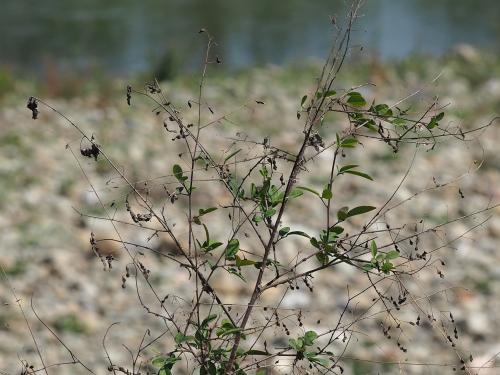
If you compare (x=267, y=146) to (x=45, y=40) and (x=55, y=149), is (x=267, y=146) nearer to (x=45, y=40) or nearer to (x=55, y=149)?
(x=55, y=149)


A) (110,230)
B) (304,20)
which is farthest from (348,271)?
(304,20)

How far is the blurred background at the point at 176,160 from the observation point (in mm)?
4039

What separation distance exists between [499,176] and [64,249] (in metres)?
3.06

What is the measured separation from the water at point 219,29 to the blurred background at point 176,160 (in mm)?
61

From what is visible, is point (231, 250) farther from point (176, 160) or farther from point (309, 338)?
point (176, 160)

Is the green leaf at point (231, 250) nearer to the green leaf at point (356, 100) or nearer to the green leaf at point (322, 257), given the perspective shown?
the green leaf at point (322, 257)

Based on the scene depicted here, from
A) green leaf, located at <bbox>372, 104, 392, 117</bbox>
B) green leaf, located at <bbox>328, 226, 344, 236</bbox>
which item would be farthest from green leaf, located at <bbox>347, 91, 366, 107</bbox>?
green leaf, located at <bbox>328, 226, 344, 236</bbox>

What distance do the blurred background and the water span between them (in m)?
0.06

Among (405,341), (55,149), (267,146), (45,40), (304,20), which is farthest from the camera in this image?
(304,20)

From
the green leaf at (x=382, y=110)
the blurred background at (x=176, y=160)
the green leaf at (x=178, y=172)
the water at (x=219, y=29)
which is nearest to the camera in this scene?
the green leaf at (x=382, y=110)

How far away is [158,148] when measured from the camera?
648cm

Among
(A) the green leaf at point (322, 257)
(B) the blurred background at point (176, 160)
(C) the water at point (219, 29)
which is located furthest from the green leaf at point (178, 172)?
(C) the water at point (219, 29)

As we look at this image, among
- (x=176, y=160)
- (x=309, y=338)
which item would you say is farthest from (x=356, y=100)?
(x=176, y=160)

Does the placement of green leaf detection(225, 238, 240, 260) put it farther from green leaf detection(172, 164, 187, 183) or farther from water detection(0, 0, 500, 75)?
water detection(0, 0, 500, 75)
